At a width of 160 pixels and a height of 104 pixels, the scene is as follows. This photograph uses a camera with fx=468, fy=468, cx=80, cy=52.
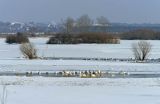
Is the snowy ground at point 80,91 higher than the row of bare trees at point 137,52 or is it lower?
lower

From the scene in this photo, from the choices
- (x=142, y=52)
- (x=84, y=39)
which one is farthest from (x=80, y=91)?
(x=84, y=39)

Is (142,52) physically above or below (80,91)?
above

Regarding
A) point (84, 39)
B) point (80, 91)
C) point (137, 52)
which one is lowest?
point (80, 91)

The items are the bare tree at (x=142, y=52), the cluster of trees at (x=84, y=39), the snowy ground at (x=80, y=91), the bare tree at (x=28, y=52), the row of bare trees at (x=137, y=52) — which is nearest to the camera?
the snowy ground at (x=80, y=91)

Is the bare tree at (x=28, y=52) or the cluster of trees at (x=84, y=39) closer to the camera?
the bare tree at (x=28, y=52)

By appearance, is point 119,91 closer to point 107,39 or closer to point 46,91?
point 46,91

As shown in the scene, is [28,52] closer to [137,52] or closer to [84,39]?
[137,52]

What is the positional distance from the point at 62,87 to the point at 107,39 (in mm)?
47523

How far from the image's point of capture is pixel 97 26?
5920 inches

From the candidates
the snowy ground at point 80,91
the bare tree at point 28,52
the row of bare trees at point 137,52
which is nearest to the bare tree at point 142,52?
the row of bare trees at point 137,52

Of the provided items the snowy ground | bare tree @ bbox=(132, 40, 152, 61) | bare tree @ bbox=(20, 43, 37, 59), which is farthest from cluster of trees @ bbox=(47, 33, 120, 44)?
the snowy ground

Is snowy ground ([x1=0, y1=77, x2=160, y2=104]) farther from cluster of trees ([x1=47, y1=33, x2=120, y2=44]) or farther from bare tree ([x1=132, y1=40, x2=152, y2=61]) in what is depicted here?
cluster of trees ([x1=47, y1=33, x2=120, y2=44])

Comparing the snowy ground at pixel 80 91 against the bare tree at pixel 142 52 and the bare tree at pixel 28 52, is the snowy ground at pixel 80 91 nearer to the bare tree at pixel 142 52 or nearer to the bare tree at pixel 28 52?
the bare tree at pixel 28 52

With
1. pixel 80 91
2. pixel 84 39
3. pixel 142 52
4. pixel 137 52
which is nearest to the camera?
pixel 80 91
